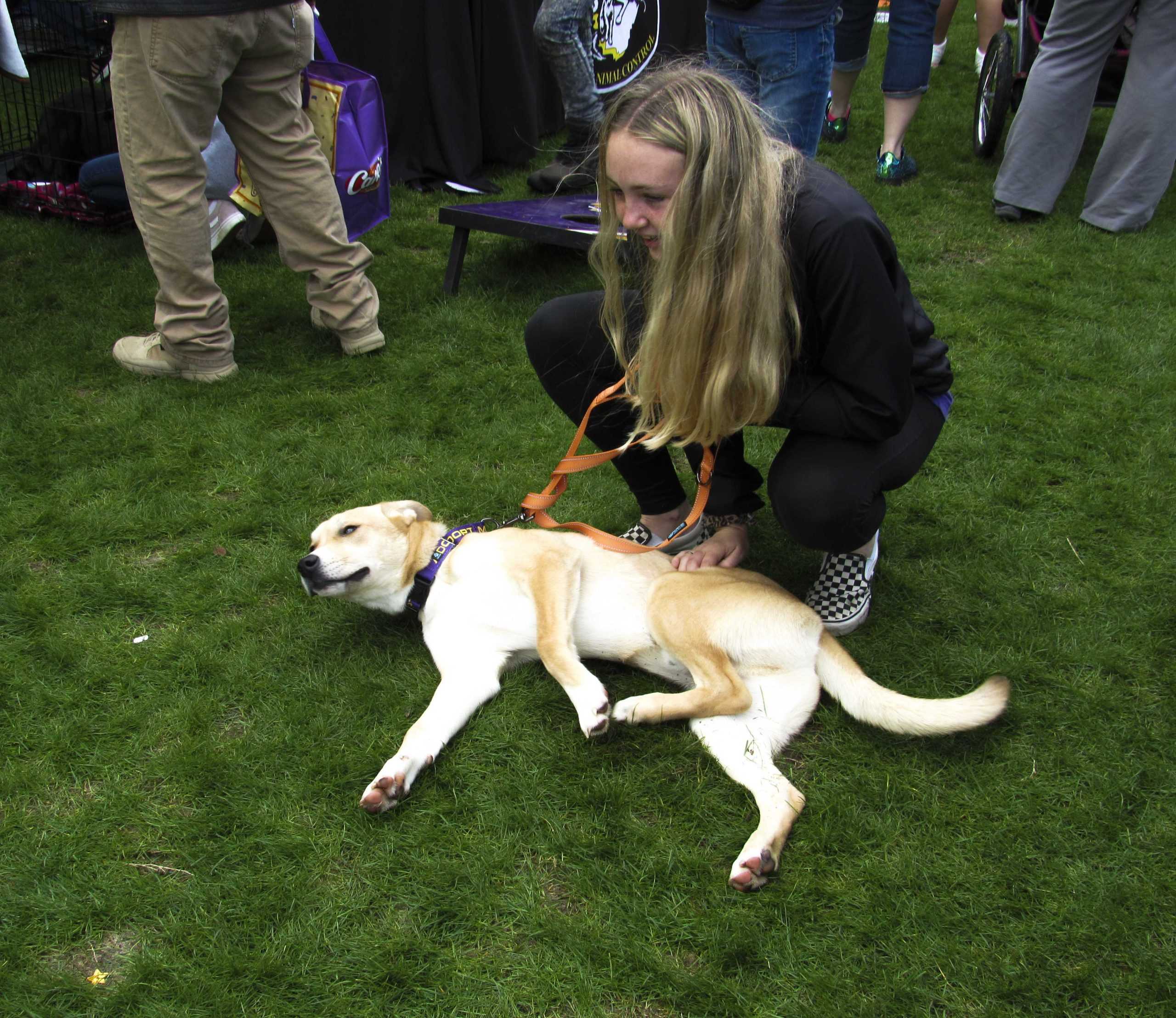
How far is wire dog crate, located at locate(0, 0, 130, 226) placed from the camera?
579cm

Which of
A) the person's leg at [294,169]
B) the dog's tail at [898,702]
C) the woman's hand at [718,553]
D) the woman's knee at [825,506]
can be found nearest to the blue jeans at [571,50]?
the person's leg at [294,169]

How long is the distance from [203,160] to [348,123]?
829mm

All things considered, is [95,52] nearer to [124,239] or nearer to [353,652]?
[124,239]

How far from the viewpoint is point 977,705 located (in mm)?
2363

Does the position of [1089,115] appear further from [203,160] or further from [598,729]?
[598,729]

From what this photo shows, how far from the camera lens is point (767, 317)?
7.73 feet

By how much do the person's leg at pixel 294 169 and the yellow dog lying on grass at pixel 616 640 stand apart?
184 cm

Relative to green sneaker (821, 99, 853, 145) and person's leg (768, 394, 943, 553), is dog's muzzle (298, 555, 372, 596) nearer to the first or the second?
person's leg (768, 394, 943, 553)

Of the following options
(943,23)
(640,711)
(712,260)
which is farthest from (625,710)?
(943,23)

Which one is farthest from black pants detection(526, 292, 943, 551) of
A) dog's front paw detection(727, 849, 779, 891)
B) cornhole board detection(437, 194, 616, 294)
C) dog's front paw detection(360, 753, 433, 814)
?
cornhole board detection(437, 194, 616, 294)

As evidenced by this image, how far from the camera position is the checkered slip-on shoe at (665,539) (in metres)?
3.24

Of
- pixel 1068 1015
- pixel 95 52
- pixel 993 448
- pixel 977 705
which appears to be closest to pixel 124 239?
pixel 95 52

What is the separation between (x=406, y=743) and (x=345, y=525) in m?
0.84

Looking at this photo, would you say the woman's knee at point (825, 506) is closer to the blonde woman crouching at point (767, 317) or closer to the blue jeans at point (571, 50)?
the blonde woman crouching at point (767, 317)
